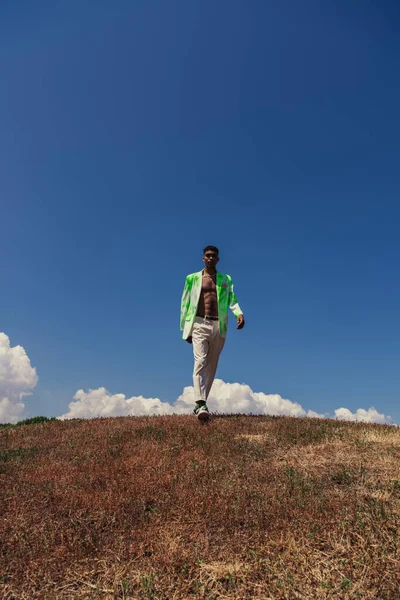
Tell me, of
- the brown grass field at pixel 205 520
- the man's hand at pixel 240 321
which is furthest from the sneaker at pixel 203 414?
the man's hand at pixel 240 321

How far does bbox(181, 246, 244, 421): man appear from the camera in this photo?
10.1 m

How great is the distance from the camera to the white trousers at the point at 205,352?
392 inches

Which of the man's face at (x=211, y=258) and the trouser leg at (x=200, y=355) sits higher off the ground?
the man's face at (x=211, y=258)

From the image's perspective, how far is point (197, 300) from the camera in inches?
415

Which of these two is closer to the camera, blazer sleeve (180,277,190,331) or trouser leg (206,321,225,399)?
trouser leg (206,321,225,399)

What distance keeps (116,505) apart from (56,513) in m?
0.74

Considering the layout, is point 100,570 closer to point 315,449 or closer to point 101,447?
point 101,447

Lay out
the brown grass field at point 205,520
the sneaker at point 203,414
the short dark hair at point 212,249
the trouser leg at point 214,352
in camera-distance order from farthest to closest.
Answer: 1. the short dark hair at point 212,249
2. the trouser leg at point 214,352
3. the sneaker at point 203,414
4. the brown grass field at point 205,520

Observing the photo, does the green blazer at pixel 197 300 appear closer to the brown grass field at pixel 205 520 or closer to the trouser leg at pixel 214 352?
the trouser leg at pixel 214 352

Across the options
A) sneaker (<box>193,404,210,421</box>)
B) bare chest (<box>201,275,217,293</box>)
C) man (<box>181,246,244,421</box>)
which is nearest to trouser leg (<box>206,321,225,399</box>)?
man (<box>181,246,244,421</box>)

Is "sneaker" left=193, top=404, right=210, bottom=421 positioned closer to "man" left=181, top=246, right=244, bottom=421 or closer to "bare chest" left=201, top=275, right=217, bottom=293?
"man" left=181, top=246, right=244, bottom=421

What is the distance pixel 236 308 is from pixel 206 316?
2.81 ft

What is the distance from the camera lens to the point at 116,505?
209 inches

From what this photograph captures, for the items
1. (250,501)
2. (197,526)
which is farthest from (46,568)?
(250,501)
